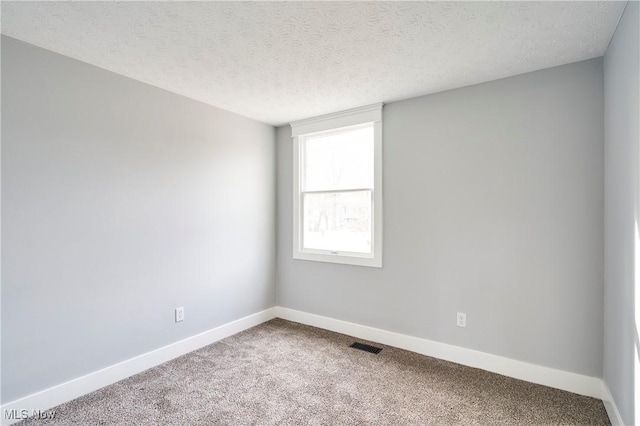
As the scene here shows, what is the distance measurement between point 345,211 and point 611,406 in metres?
2.58

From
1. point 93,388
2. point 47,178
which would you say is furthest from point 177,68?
point 93,388

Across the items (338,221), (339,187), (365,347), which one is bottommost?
(365,347)

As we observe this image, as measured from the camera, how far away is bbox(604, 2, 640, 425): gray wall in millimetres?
1641

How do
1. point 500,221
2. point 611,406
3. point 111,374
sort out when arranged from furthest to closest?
point 500,221 < point 111,374 < point 611,406

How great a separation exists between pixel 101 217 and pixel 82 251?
29 cm

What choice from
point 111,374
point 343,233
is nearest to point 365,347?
point 343,233

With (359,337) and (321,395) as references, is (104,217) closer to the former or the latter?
(321,395)

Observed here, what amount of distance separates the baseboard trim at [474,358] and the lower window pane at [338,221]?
86 cm

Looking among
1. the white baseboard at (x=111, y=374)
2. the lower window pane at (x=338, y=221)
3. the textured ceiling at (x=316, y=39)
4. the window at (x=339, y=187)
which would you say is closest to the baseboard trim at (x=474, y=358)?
the window at (x=339, y=187)

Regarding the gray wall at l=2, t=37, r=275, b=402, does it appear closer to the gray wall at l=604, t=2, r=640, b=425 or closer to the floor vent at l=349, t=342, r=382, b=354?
the floor vent at l=349, t=342, r=382, b=354

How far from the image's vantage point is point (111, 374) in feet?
8.14

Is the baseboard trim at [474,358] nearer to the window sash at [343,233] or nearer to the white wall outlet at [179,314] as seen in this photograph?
the window sash at [343,233]

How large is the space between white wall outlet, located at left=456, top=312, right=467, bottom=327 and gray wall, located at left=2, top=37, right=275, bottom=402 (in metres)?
2.33

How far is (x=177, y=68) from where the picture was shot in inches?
96.7
